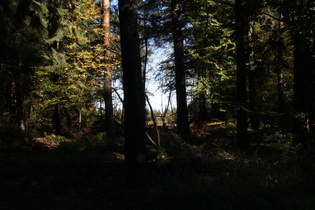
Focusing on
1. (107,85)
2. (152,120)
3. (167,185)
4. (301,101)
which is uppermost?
(107,85)

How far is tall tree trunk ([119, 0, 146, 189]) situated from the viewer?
4328 mm

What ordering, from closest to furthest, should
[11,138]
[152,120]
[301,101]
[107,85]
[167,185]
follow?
[167,185] → [301,101] → [152,120] → [11,138] → [107,85]

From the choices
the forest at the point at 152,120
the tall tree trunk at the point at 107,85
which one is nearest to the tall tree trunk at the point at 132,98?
the forest at the point at 152,120

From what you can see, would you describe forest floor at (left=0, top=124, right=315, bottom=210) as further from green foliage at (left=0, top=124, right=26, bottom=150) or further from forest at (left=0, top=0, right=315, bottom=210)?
green foliage at (left=0, top=124, right=26, bottom=150)

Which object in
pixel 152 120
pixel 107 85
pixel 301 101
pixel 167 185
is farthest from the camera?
pixel 107 85

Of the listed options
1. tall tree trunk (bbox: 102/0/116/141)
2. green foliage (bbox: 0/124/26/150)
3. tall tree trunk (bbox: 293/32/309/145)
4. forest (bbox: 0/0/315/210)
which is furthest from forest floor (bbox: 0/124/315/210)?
tall tree trunk (bbox: 102/0/116/141)

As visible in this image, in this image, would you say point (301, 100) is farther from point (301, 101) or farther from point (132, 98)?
point (132, 98)

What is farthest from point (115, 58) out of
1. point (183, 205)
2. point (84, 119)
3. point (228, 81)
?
point (183, 205)

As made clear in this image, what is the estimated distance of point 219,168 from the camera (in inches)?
230

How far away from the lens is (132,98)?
436 cm

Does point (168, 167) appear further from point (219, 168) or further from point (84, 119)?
point (84, 119)

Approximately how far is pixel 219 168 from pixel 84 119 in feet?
40.0

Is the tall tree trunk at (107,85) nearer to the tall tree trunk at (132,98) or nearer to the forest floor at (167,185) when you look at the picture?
the forest floor at (167,185)

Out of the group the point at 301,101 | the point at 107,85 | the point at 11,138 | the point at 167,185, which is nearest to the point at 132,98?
the point at 167,185
